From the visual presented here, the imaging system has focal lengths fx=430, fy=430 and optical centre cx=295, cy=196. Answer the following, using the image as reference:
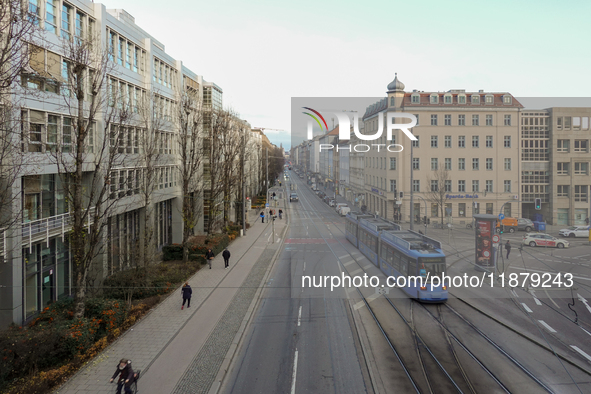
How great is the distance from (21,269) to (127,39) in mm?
16738

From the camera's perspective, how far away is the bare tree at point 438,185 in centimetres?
5297

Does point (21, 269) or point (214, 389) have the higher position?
point (21, 269)

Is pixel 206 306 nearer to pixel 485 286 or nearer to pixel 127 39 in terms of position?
pixel 485 286

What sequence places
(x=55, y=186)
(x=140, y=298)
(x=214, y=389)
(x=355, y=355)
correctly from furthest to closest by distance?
1. (x=140, y=298)
2. (x=55, y=186)
3. (x=355, y=355)
4. (x=214, y=389)

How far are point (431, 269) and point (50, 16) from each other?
66.7 ft

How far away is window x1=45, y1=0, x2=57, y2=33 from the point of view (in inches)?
727

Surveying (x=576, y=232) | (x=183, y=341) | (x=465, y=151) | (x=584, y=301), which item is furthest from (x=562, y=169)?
(x=183, y=341)

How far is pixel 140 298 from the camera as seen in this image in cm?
2134

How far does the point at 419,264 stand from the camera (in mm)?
19766

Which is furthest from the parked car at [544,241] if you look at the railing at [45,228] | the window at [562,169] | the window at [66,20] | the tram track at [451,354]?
the window at [66,20]

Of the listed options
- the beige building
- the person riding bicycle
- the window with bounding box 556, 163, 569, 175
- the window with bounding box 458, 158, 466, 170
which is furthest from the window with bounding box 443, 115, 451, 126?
the person riding bicycle

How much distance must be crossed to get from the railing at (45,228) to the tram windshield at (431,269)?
14.4 metres

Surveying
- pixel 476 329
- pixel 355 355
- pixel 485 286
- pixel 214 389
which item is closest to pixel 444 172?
pixel 485 286

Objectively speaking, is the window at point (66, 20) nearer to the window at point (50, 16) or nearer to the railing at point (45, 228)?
the window at point (50, 16)
